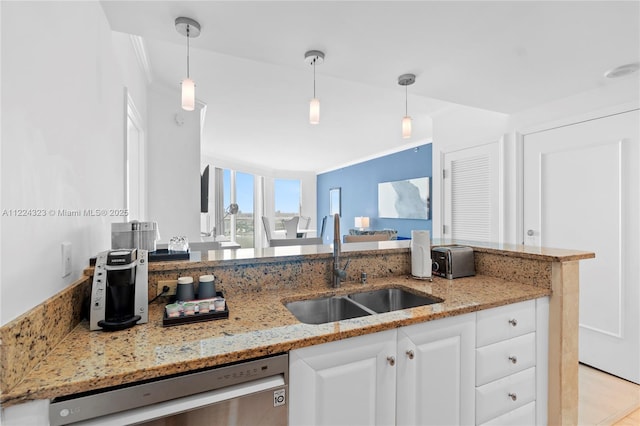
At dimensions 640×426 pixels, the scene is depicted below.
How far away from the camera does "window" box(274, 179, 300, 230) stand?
27.5 ft

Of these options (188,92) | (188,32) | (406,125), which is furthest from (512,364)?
(188,32)

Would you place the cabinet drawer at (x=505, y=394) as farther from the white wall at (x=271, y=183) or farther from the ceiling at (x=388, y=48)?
the white wall at (x=271, y=183)

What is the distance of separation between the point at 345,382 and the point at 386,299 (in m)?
0.69

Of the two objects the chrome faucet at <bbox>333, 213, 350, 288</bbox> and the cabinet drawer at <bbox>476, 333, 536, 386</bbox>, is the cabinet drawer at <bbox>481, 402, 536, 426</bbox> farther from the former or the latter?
the chrome faucet at <bbox>333, 213, 350, 288</bbox>

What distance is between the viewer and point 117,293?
104 cm

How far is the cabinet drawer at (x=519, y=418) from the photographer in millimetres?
1360

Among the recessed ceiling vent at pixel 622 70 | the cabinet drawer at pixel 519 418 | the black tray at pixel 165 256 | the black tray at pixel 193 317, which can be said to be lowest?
the cabinet drawer at pixel 519 418

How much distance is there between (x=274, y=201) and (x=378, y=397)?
7.45 m

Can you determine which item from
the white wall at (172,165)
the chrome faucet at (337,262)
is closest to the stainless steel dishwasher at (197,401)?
the chrome faucet at (337,262)

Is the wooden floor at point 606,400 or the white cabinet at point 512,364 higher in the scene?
the white cabinet at point 512,364

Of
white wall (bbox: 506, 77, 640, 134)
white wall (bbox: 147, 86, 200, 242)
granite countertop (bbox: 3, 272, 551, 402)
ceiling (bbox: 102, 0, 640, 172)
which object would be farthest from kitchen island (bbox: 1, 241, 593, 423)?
white wall (bbox: 147, 86, 200, 242)

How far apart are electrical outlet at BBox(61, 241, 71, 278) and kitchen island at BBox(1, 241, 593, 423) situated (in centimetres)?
19

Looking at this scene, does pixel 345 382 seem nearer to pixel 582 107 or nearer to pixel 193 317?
pixel 193 317

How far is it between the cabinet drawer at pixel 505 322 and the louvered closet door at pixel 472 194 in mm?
1935
